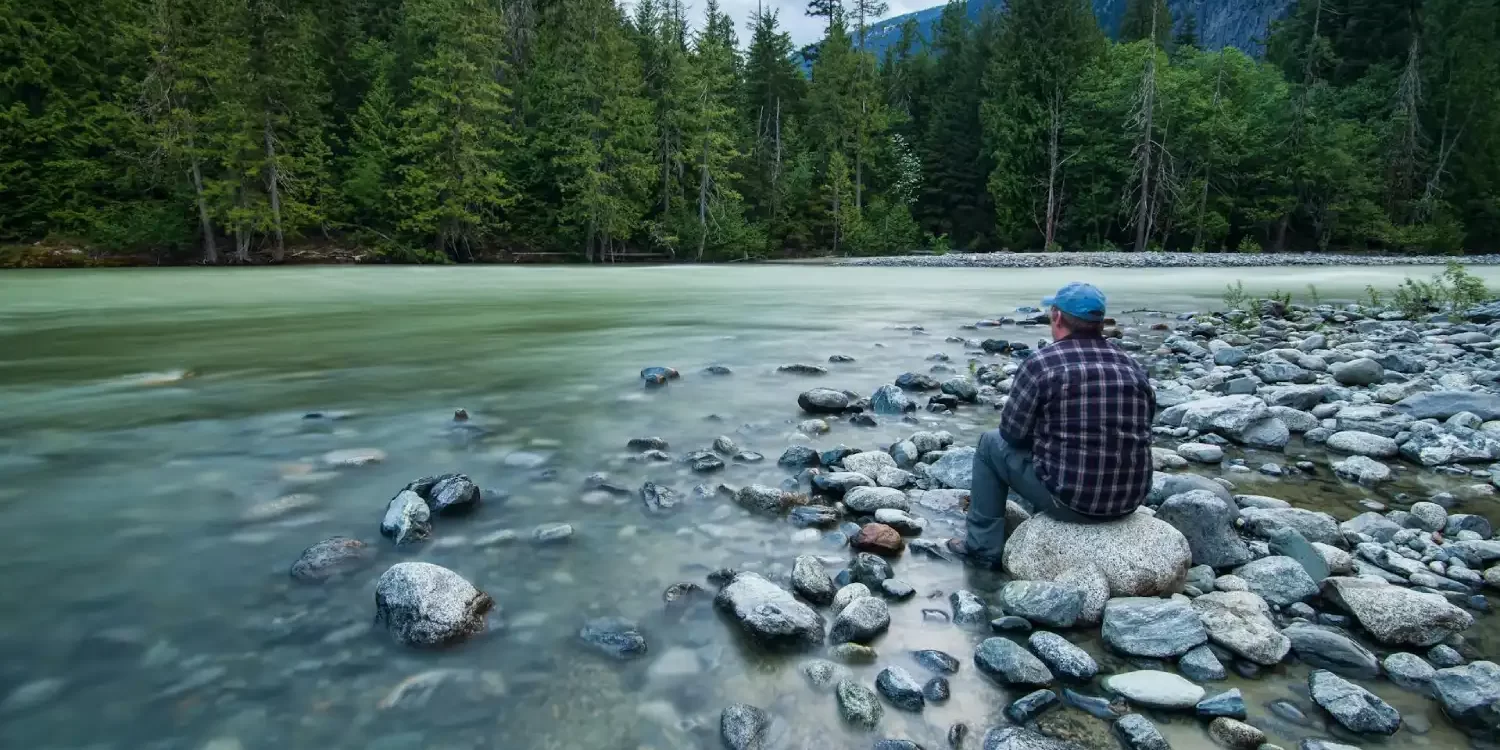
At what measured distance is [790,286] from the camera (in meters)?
27.7

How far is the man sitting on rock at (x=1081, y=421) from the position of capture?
370 centimetres

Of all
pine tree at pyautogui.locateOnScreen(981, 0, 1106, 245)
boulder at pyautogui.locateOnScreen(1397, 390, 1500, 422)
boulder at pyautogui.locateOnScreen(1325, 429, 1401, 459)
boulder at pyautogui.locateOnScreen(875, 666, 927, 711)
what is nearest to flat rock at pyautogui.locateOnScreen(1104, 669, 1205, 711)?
boulder at pyautogui.locateOnScreen(875, 666, 927, 711)

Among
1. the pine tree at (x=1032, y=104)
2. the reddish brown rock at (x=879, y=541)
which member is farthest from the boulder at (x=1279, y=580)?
the pine tree at (x=1032, y=104)

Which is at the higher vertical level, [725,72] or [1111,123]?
[725,72]

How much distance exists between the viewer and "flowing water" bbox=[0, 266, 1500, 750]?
289cm

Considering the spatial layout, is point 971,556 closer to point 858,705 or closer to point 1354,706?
point 858,705

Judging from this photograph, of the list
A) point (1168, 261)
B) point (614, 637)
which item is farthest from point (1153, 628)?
point (1168, 261)

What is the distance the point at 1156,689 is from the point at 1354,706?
63 centimetres

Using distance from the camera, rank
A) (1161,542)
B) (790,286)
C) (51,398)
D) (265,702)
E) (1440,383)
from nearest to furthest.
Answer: (265,702) → (1161,542) → (1440,383) → (51,398) → (790,286)

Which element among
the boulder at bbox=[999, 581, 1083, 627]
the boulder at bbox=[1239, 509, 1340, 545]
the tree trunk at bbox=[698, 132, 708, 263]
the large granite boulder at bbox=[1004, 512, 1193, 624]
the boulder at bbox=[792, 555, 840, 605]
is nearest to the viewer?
the boulder at bbox=[999, 581, 1083, 627]

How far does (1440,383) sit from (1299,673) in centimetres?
644

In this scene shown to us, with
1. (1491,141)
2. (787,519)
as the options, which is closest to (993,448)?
(787,519)

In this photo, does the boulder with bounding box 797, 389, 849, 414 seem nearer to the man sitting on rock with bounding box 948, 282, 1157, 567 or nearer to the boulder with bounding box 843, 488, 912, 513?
the boulder with bounding box 843, 488, 912, 513

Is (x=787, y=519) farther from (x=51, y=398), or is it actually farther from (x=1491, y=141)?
(x=1491, y=141)
